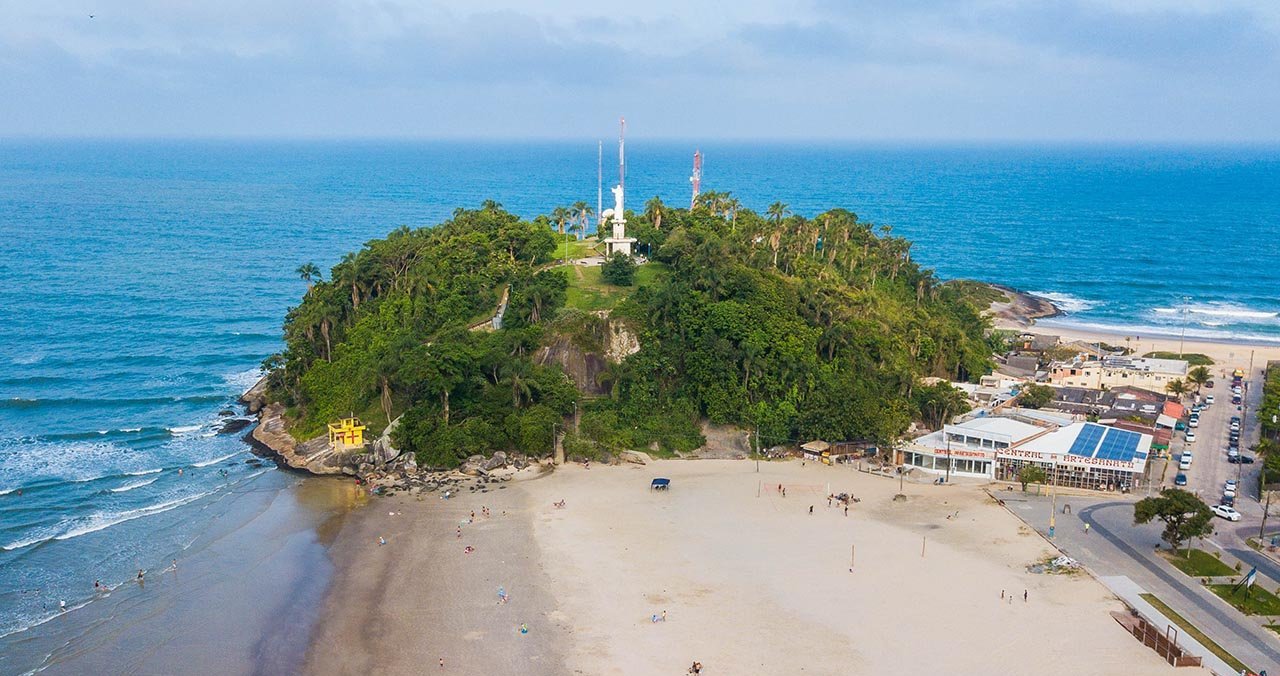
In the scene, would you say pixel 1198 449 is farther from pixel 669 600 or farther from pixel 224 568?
pixel 224 568

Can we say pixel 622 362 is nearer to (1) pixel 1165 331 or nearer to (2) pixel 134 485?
(2) pixel 134 485

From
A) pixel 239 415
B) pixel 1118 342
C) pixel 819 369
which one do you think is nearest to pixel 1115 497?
pixel 819 369

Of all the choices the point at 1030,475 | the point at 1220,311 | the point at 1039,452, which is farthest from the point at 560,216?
the point at 1220,311

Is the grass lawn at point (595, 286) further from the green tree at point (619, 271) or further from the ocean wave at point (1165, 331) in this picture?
the ocean wave at point (1165, 331)

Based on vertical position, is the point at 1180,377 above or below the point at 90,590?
above

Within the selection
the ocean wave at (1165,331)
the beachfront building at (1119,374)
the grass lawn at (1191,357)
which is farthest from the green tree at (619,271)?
the ocean wave at (1165,331)

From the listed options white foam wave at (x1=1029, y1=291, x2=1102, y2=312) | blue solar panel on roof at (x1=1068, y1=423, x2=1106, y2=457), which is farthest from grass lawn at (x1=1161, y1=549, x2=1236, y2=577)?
white foam wave at (x1=1029, y1=291, x2=1102, y2=312)

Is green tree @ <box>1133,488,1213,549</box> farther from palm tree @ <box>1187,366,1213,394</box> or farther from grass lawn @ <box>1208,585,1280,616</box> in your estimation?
palm tree @ <box>1187,366,1213,394</box>
